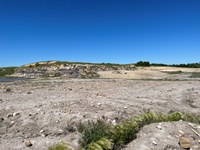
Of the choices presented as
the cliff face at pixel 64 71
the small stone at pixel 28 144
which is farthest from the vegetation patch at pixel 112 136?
the cliff face at pixel 64 71

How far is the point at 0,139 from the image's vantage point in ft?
24.4

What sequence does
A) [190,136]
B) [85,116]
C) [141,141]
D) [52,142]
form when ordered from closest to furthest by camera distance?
[141,141]
[190,136]
[52,142]
[85,116]

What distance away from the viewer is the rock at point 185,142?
548cm

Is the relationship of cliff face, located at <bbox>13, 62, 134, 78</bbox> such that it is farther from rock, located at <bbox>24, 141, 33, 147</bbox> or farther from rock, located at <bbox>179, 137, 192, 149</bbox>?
rock, located at <bbox>179, 137, 192, 149</bbox>

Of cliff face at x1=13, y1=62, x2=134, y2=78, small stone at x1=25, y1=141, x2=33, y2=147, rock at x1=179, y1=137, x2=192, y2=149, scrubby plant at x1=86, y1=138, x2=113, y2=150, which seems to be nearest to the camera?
scrubby plant at x1=86, y1=138, x2=113, y2=150

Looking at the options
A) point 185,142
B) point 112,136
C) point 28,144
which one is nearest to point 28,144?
point 28,144

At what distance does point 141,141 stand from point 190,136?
134 centimetres

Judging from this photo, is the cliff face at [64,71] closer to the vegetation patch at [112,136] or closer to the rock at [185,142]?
the vegetation patch at [112,136]

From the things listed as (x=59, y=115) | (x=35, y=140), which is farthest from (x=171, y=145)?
(x=59, y=115)

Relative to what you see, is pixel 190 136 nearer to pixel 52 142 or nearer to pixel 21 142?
pixel 52 142

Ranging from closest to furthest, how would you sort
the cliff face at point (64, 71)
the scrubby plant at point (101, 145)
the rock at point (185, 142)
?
1. the scrubby plant at point (101, 145)
2. the rock at point (185, 142)
3. the cliff face at point (64, 71)

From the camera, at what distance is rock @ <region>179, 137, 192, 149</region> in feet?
18.0

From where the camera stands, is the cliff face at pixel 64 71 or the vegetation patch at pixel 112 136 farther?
the cliff face at pixel 64 71

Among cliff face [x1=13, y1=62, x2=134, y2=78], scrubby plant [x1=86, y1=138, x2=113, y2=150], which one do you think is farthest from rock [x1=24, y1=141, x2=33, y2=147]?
cliff face [x1=13, y1=62, x2=134, y2=78]
